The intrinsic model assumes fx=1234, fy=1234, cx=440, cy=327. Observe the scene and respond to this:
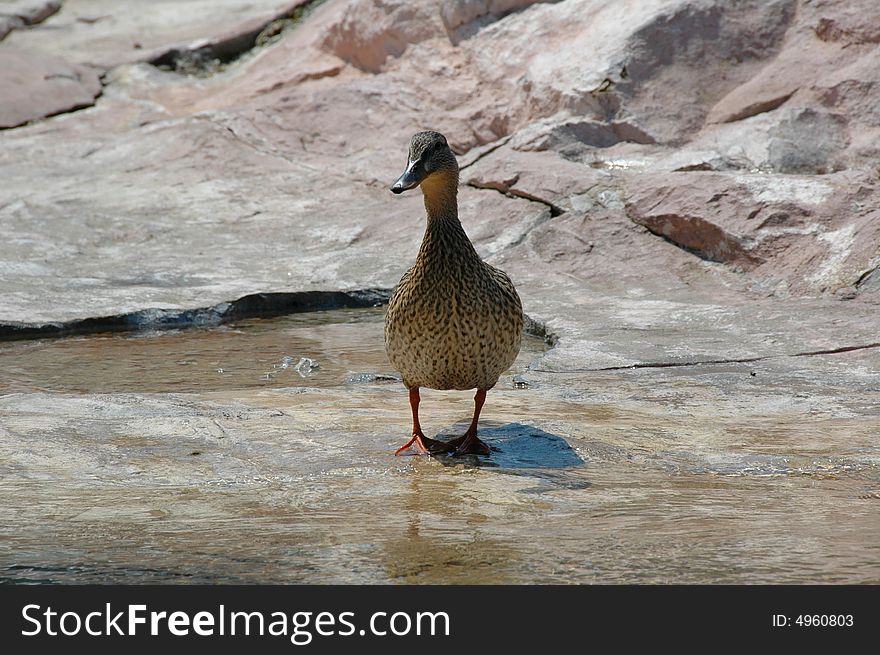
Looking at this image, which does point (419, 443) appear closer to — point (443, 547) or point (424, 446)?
point (424, 446)

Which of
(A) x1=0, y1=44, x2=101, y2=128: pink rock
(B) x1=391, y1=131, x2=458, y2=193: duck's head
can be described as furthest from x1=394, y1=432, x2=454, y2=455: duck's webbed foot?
(A) x1=0, y1=44, x2=101, y2=128: pink rock

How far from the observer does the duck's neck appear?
4.81 meters

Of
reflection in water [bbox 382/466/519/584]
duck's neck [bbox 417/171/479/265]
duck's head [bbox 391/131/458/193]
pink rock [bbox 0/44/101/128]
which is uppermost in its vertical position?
pink rock [bbox 0/44/101/128]

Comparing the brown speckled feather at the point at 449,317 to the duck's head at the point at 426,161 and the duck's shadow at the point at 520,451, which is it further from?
the duck's shadow at the point at 520,451

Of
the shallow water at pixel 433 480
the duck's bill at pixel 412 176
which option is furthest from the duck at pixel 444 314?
the shallow water at pixel 433 480

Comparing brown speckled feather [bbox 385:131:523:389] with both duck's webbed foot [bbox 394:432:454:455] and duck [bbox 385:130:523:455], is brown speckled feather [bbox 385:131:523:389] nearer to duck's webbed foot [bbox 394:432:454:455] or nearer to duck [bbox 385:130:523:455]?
duck [bbox 385:130:523:455]

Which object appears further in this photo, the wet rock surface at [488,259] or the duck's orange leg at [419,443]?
the duck's orange leg at [419,443]

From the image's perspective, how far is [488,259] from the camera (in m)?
8.36

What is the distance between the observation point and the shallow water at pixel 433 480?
3.44 meters

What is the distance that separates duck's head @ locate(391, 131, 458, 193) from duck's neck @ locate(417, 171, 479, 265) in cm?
3

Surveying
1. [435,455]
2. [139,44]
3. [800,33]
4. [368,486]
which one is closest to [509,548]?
[368,486]

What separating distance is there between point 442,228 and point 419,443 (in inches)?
33.8

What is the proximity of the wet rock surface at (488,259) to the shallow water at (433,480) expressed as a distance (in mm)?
19

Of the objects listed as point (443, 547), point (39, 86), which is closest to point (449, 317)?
point (443, 547)
